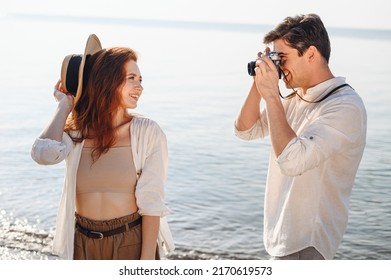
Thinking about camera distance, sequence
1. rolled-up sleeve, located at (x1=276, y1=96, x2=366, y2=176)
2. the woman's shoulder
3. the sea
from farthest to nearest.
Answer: the sea → the woman's shoulder → rolled-up sleeve, located at (x1=276, y1=96, x2=366, y2=176)

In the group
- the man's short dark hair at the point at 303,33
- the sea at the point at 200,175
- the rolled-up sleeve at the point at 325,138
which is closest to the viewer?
the rolled-up sleeve at the point at 325,138

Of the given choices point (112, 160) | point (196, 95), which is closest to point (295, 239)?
point (112, 160)

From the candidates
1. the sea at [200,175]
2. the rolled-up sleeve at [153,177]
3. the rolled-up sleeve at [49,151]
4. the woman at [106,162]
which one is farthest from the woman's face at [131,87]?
the sea at [200,175]

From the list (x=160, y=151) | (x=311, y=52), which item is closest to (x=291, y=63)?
(x=311, y=52)

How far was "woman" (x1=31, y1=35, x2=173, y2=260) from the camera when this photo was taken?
2.24 metres

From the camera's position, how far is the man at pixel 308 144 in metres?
2.03

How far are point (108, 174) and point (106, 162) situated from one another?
0.14 ft

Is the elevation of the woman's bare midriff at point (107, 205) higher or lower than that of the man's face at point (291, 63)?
lower

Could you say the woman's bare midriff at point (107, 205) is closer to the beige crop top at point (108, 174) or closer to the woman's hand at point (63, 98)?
the beige crop top at point (108, 174)

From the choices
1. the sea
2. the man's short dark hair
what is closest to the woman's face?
the man's short dark hair

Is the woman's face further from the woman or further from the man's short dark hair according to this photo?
the man's short dark hair

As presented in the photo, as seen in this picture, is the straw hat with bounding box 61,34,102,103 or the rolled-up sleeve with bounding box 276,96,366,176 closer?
the rolled-up sleeve with bounding box 276,96,366,176

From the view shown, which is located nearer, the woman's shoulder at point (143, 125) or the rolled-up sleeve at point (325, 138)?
the rolled-up sleeve at point (325, 138)

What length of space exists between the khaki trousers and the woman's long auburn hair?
221 millimetres
